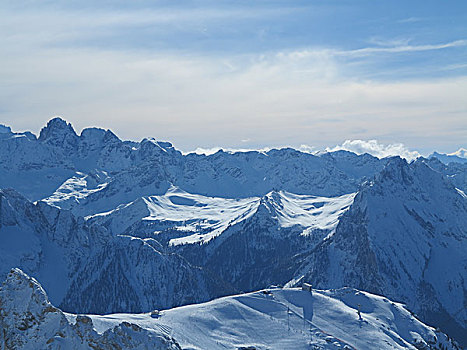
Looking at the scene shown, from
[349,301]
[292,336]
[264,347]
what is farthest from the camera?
[349,301]

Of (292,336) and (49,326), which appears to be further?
(292,336)

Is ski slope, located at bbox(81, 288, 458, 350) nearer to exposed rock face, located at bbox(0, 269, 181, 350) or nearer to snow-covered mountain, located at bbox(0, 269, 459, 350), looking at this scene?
snow-covered mountain, located at bbox(0, 269, 459, 350)

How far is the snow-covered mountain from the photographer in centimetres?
7475

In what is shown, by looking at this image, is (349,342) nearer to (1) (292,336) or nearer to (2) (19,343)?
(1) (292,336)

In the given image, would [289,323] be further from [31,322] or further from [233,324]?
[31,322]

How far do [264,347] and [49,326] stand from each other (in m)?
63.3

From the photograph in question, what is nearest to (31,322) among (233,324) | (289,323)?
(233,324)

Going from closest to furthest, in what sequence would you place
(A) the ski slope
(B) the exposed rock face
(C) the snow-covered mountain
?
(B) the exposed rock face, (C) the snow-covered mountain, (A) the ski slope

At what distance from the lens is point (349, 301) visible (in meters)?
171

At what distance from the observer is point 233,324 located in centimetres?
13612

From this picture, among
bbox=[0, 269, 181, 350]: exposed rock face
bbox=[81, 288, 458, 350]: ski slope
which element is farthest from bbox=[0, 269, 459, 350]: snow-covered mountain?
bbox=[0, 269, 181, 350]: exposed rock face

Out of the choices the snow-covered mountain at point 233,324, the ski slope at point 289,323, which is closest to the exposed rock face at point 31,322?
the snow-covered mountain at point 233,324

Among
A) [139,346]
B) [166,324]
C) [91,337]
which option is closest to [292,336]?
[166,324]

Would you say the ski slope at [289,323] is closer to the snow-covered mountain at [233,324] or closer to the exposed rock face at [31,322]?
the snow-covered mountain at [233,324]
